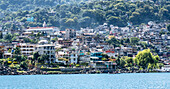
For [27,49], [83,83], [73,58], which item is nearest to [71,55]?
[73,58]

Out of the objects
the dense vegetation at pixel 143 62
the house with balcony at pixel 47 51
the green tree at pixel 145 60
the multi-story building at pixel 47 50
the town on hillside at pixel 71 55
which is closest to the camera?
the town on hillside at pixel 71 55

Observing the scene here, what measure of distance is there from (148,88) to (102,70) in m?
53.7

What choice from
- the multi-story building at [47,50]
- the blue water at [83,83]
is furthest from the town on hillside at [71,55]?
the blue water at [83,83]

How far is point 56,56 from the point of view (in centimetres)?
13188

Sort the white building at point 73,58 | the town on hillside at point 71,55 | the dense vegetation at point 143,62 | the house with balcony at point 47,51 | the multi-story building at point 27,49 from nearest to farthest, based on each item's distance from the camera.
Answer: the town on hillside at point 71,55, the house with balcony at point 47,51, the white building at point 73,58, the multi-story building at point 27,49, the dense vegetation at point 143,62

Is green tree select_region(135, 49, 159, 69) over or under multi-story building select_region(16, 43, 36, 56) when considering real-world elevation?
under

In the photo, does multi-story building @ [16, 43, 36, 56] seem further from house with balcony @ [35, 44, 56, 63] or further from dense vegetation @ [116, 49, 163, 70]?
dense vegetation @ [116, 49, 163, 70]

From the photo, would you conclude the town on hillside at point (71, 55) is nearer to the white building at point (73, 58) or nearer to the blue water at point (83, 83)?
the white building at point (73, 58)

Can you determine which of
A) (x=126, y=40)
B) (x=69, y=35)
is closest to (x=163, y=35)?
(x=126, y=40)

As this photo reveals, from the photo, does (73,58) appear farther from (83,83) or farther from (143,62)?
(83,83)

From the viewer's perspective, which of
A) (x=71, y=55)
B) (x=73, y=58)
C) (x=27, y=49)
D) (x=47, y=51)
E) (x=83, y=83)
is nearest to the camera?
(x=83, y=83)

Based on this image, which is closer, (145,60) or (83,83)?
(83,83)

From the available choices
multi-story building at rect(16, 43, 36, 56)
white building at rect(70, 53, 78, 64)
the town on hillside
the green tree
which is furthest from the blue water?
the green tree

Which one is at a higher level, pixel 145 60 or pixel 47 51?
pixel 47 51
